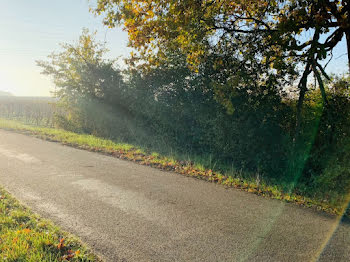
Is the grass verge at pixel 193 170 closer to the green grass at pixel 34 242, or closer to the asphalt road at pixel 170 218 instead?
the asphalt road at pixel 170 218

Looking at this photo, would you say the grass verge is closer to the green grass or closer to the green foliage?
the green foliage

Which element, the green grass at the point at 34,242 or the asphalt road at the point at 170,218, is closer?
the green grass at the point at 34,242

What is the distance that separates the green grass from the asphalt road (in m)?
0.19

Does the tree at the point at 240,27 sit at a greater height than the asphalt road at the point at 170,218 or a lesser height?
greater

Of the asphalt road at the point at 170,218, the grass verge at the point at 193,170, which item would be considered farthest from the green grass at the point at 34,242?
the grass verge at the point at 193,170

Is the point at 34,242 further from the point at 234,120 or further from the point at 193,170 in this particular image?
the point at 234,120

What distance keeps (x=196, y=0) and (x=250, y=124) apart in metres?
3.93

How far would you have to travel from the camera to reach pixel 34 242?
3.77 m

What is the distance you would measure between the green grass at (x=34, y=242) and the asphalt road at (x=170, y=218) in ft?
0.64

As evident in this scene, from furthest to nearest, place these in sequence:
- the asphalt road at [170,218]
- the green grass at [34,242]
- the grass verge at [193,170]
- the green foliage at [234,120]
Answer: the green foliage at [234,120] → the grass verge at [193,170] → the asphalt road at [170,218] → the green grass at [34,242]

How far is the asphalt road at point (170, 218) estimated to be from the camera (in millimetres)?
3752

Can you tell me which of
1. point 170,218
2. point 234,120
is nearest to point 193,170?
point 234,120

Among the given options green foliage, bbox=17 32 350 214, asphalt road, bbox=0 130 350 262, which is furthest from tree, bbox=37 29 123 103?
asphalt road, bbox=0 130 350 262

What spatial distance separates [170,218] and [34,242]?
2.05 m
